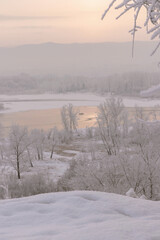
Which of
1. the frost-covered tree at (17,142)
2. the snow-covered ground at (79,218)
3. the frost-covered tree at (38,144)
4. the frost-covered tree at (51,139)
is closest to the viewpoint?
the snow-covered ground at (79,218)

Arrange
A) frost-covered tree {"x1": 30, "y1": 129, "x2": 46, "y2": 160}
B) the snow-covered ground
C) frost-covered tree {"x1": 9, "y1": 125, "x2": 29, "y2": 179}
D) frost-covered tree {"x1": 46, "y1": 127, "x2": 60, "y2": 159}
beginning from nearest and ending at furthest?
the snow-covered ground < frost-covered tree {"x1": 9, "y1": 125, "x2": 29, "y2": 179} < frost-covered tree {"x1": 30, "y1": 129, "x2": 46, "y2": 160} < frost-covered tree {"x1": 46, "y1": 127, "x2": 60, "y2": 159}

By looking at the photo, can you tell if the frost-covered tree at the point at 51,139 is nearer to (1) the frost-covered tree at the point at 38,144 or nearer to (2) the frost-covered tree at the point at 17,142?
(1) the frost-covered tree at the point at 38,144

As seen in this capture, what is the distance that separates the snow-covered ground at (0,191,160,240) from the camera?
253 cm

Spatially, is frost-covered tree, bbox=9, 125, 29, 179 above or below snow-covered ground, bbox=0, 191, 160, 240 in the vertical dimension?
below

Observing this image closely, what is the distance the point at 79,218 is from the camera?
10.4 feet

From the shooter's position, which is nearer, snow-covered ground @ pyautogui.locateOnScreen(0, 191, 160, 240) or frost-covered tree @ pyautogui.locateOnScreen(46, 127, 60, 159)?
snow-covered ground @ pyautogui.locateOnScreen(0, 191, 160, 240)

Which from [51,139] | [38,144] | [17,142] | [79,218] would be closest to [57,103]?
[51,139]

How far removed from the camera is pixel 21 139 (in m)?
20.4

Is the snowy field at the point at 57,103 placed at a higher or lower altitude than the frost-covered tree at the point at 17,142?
higher

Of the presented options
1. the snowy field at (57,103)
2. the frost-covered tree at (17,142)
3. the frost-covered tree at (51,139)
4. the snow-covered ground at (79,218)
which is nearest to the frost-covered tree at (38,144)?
→ the frost-covered tree at (51,139)

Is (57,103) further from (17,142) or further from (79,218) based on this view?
(79,218)

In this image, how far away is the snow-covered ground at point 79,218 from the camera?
253cm

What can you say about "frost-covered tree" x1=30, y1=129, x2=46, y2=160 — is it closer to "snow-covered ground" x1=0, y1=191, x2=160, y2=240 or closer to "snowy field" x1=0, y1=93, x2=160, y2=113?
"snow-covered ground" x1=0, y1=191, x2=160, y2=240

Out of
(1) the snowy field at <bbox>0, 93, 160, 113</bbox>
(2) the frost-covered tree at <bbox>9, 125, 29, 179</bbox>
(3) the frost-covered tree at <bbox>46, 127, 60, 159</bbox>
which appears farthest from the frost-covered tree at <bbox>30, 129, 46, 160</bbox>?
(1) the snowy field at <bbox>0, 93, 160, 113</bbox>
